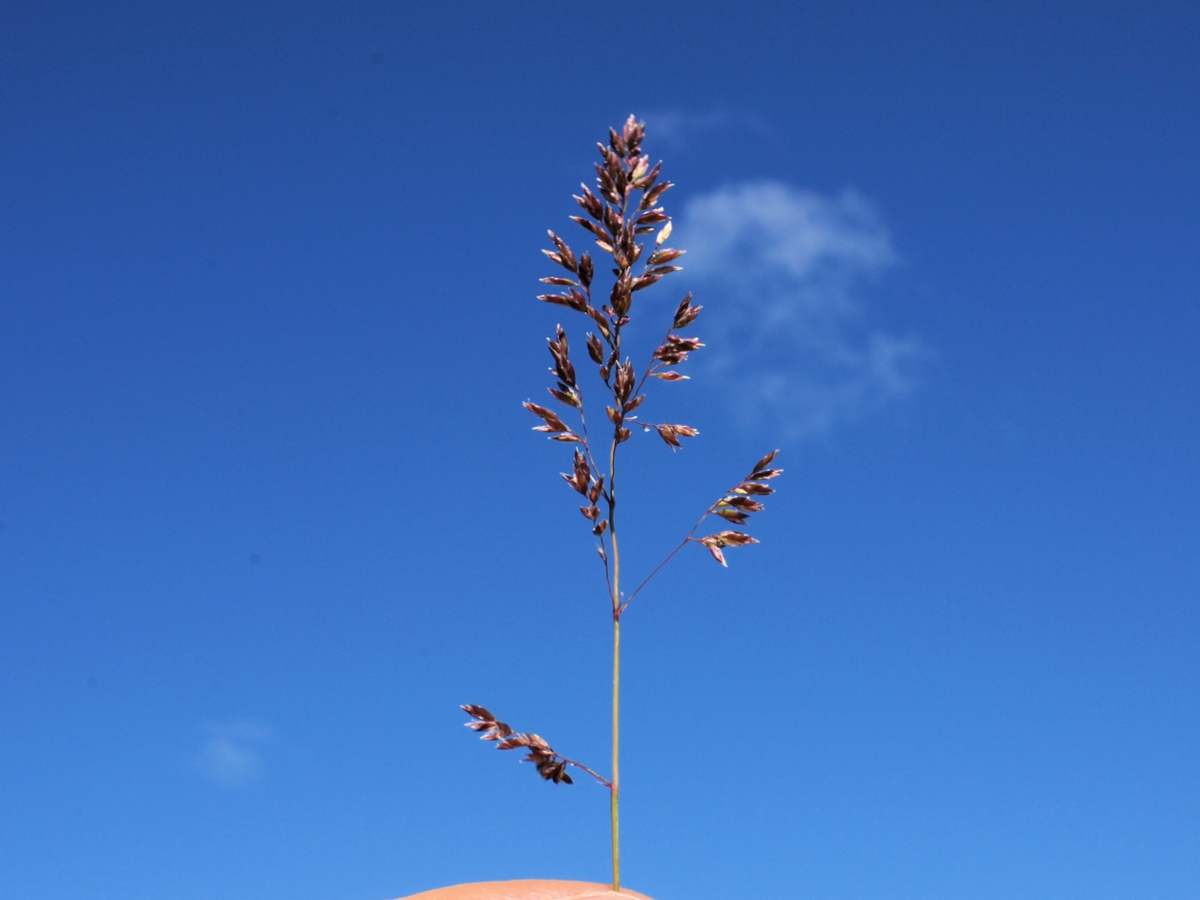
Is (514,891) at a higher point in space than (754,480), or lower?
lower

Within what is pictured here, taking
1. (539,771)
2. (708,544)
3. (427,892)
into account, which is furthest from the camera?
(708,544)

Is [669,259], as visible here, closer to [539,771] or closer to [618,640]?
[618,640]

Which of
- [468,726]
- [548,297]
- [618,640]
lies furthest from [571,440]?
[468,726]

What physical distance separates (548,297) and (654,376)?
0.66 meters

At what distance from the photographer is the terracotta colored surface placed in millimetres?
4539

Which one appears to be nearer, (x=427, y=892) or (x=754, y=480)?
(x=427, y=892)

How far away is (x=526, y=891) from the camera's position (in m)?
4.65

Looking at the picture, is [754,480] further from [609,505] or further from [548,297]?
[548,297]

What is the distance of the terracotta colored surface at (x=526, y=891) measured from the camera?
4.54m

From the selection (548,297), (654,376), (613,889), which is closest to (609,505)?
(654,376)

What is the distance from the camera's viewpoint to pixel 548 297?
517cm

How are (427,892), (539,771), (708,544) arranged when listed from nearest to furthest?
(539,771), (427,892), (708,544)

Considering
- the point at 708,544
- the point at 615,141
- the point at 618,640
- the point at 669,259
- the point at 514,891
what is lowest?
the point at 514,891

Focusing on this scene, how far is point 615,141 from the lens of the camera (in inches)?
205
